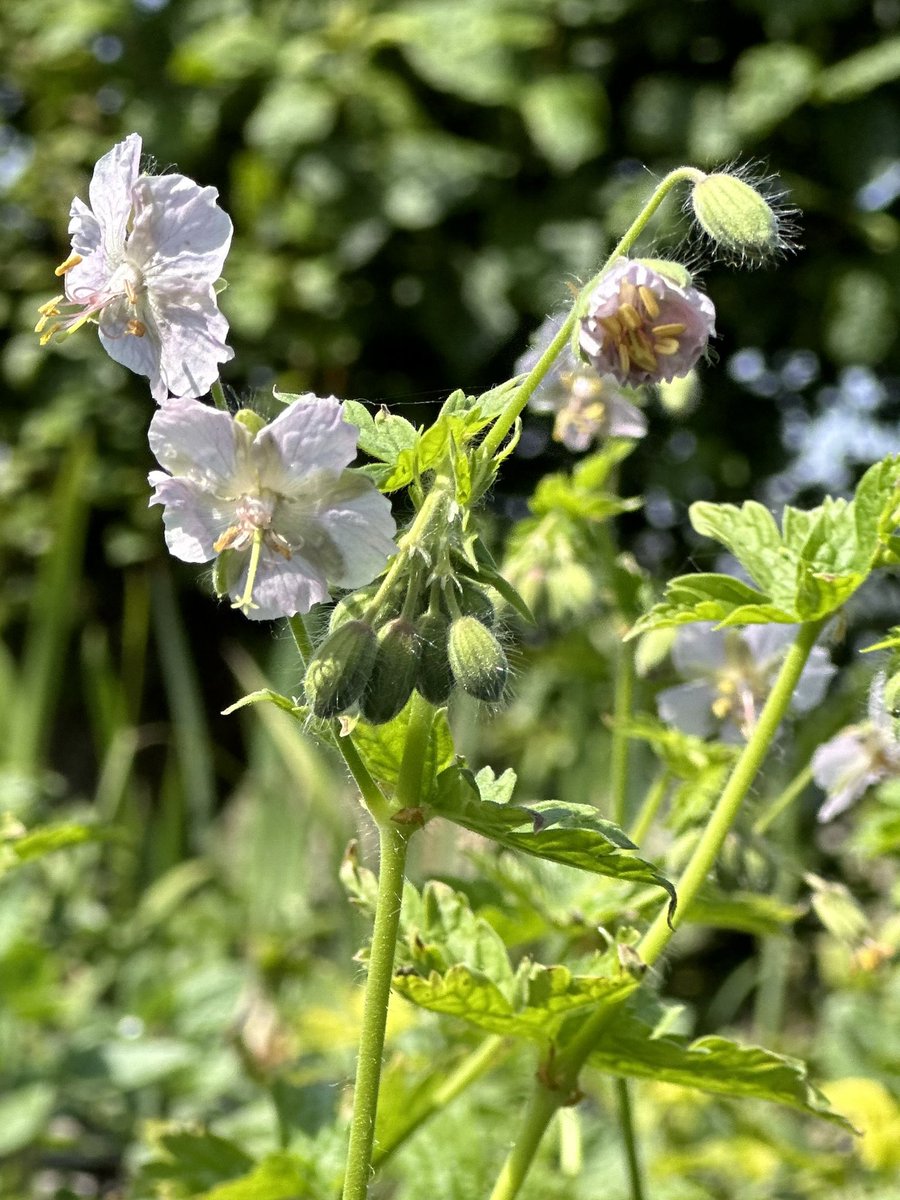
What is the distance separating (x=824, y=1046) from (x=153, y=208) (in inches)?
60.0

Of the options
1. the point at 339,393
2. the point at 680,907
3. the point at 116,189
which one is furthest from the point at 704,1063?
the point at 339,393

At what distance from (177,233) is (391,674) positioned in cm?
25

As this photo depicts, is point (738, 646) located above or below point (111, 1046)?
above

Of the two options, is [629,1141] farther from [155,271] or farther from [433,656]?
[155,271]

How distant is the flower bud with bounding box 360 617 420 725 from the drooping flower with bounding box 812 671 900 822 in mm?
414

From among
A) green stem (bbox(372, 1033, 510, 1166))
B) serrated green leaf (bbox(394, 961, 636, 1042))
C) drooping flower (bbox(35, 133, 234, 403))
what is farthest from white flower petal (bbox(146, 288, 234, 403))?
green stem (bbox(372, 1033, 510, 1166))

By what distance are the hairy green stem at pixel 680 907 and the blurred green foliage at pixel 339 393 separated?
1.43 feet

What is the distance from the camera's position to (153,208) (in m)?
0.73

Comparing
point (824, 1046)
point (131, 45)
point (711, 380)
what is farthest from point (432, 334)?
point (824, 1046)

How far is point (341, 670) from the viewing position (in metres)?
0.68

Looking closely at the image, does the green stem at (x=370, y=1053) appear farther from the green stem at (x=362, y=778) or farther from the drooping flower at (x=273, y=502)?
the drooping flower at (x=273, y=502)

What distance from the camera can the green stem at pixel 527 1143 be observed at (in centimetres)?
82

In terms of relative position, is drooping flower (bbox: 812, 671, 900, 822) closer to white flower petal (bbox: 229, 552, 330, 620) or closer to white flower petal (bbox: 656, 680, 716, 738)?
white flower petal (bbox: 656, 680, 716, 738)

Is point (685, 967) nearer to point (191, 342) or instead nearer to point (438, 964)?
point (438, 964)
